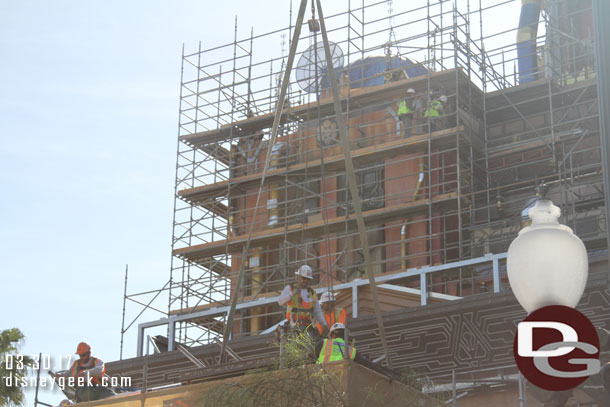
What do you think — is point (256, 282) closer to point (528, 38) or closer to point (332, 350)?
point (528, 38)

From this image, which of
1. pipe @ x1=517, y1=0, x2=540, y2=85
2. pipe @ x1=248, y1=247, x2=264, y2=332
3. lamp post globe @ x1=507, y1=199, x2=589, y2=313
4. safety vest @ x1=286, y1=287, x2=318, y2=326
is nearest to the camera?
lamp post globe @ x1=507, y1=199, x2=589, y2=313

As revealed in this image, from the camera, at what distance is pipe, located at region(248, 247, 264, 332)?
107 feet

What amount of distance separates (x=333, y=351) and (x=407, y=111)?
2017 centimetres

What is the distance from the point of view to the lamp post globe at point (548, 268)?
4871mm

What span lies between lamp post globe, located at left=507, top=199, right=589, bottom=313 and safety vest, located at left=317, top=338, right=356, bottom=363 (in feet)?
24.1

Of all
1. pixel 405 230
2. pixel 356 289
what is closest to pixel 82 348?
pixel 356 289

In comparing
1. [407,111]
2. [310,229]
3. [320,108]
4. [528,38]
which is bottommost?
[310,229]

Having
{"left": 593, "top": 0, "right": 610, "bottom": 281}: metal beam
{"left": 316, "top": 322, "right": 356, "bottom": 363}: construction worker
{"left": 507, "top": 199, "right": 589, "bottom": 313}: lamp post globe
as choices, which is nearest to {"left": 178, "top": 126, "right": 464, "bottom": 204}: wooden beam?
{"left": 316, "top": 322, "right": 356, "bottom": 363}: construction worker

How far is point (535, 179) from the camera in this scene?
98.4ft

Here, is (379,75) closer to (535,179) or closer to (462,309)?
(535,179)

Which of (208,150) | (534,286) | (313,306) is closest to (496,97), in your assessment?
(208,150)

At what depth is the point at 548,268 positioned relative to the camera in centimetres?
490

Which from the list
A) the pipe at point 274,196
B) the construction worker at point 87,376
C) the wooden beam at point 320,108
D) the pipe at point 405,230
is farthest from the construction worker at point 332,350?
the pipe at point 274,196

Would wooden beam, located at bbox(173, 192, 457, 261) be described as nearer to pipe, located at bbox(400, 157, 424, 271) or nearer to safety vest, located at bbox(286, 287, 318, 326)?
pipe, located at bbox(400, 157, 424, 271)
